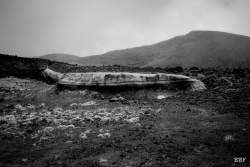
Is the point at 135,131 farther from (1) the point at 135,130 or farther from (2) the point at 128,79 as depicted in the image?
(2) the point at 128,79

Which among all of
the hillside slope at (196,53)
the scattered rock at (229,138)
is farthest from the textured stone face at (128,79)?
the hillside slope at (196,53)

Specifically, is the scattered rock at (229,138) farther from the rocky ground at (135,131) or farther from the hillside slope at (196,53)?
the hillside slope at (196,53)

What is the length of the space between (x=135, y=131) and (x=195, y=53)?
1197 inches

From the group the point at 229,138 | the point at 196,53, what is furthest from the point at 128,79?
the point at 196,53

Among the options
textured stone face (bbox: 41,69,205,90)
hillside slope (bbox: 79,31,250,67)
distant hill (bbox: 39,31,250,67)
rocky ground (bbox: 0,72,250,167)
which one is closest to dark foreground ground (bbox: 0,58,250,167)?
rocky ground (bbox: 0,72,250,167)

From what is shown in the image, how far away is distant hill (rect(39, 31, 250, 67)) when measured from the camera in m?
29.0

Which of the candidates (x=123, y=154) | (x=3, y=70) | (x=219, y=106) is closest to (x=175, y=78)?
(x=219, y=106)

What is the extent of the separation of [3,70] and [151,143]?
16.8m

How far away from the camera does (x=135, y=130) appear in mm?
5809

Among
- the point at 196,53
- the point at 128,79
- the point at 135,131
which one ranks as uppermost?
the point at 196,53

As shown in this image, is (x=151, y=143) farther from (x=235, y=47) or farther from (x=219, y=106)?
(x=235, y=47)

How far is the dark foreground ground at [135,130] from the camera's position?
4.19 metres

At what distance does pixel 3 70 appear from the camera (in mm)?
16953

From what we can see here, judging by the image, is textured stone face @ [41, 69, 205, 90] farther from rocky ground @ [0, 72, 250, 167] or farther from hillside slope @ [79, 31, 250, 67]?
hillside slope @ [79, 31, 250, 67]
